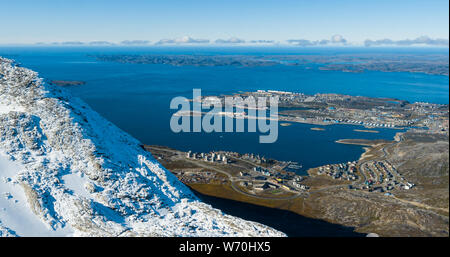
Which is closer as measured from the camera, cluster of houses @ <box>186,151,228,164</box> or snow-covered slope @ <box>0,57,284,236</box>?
snow-covered slope @ <box>0,57,284,236</box>

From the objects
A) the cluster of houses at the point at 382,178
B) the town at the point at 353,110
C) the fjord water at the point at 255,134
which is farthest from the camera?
the town at the point at 353,110

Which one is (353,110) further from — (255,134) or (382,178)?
(382,178)

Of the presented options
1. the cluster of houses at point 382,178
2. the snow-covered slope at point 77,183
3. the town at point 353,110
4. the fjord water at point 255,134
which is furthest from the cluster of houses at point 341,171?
the snow-covered slope at point 77,183

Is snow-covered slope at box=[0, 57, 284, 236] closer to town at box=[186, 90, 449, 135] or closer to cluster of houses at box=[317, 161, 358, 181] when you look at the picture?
cluster of houses at box=[317, 161, 358, 181]

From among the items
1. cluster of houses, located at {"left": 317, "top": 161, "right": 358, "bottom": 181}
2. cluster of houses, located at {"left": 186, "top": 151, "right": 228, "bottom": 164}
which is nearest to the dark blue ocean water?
cluster of houses, located at {"left": 317, "top": 161, "right": 358, "bottom": 181}

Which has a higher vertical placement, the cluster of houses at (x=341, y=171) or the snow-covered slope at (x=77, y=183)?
the snow-covered slope at (x=77, y=183)

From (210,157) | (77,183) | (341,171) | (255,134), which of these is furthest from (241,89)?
(77,183)

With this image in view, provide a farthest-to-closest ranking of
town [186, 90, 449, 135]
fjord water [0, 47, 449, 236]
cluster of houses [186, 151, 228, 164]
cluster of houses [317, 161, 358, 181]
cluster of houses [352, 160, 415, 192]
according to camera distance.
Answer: town [186, 90, 449, 135], cluster of houses [186, 151, 228, 164], cluster of houses [317, 161, 358, 181], cluster of houses [352, 160, 415, 192], fjord water [0, 47, 449, 236]

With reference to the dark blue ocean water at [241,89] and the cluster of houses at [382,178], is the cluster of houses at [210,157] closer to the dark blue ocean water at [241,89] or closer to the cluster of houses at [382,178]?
the dark blue ocean water at [241,89]

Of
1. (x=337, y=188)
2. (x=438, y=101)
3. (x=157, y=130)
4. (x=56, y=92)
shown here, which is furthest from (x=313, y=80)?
(x=56, y=92)
